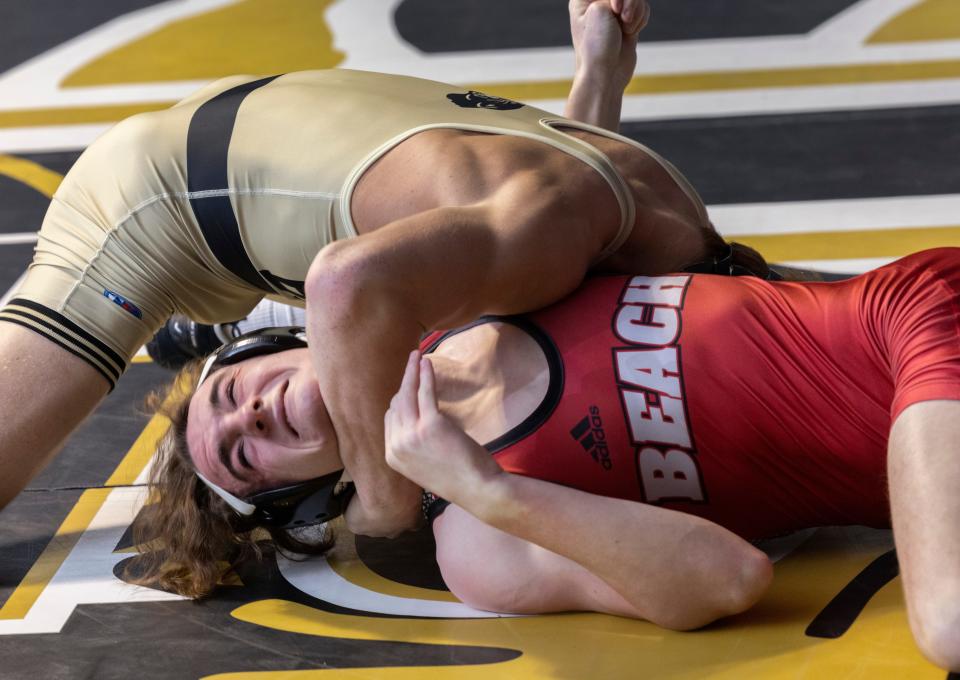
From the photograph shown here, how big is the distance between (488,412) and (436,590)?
35cm

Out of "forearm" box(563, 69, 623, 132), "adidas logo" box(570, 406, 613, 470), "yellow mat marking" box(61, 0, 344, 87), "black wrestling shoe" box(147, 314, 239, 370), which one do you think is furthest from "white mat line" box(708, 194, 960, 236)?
"yellow mat marking" box(61, 0, 344, 87)

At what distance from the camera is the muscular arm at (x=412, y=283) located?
5.92 ft

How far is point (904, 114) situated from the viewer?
3.89 metres

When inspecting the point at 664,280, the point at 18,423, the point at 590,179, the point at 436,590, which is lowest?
the point at 436,590

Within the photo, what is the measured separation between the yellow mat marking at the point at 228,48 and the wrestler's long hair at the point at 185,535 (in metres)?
2.47

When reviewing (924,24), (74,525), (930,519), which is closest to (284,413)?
(74,525)

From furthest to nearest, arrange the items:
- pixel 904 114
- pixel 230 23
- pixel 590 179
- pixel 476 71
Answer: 1. pixel 230 23
2. pixel 476 71
3. pixel 904 114
4. pixel 590 179

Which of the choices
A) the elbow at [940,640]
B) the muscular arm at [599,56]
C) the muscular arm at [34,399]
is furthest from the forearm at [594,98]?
the elbow at [940,640]

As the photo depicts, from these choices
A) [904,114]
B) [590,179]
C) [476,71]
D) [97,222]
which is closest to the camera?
[590,179]

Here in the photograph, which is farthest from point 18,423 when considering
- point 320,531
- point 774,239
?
point 774,239

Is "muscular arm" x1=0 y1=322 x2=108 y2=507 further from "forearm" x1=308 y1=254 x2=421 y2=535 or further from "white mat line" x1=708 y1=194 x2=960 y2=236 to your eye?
"white mat line" x1=708 y1=194 x2=960 y2=236

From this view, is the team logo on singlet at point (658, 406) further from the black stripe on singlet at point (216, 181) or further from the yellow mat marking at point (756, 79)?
the yellow mat marking at point (756, 79)

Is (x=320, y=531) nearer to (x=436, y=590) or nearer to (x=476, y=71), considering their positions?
(x=436, y=590)

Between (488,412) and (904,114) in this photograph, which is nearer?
(488,412)
